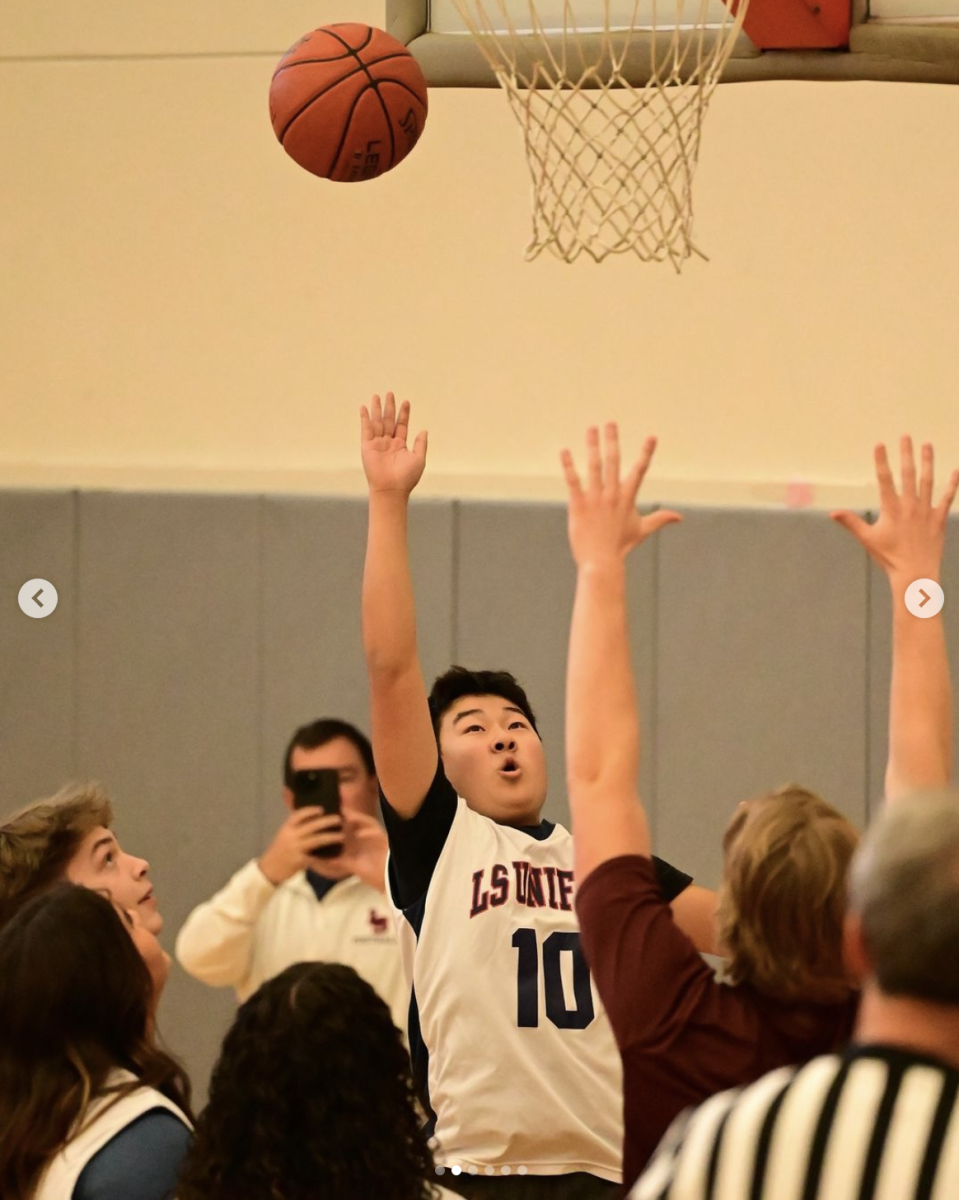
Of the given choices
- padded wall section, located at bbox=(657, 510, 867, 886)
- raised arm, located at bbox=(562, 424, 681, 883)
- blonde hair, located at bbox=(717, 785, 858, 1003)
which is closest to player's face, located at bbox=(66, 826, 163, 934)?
raised arm, located at bbox=(562, 424, 681, 883)

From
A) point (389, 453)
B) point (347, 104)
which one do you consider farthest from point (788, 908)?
point (347, 104)

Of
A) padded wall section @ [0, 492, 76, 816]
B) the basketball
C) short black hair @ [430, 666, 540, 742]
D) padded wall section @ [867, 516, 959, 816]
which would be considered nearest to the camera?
short black hair @ [430, 666, 540, 742]

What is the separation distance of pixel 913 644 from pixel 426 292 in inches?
146

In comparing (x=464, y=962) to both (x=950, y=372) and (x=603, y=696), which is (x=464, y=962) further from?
(x=950, y=372)

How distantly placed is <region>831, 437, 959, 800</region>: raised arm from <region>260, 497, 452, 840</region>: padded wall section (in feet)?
9.83

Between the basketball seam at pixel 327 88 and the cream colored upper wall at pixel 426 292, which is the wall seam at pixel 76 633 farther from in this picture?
the basketball seam at pixel 327 88

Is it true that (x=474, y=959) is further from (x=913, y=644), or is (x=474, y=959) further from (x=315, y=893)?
(x=315, y=893)

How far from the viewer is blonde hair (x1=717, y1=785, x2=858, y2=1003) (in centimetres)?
198

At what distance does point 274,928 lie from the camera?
15.7ft

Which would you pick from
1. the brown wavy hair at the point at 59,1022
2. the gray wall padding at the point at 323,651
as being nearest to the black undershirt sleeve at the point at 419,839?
the brown wavy hair at the point at 59,1022

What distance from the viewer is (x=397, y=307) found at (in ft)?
19.1

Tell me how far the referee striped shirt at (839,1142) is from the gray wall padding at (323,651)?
3.92m

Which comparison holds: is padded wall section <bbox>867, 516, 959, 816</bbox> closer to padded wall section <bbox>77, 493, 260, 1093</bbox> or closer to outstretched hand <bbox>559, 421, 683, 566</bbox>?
padded wall section <bbox>77, 493, 260, 1093</bbox>

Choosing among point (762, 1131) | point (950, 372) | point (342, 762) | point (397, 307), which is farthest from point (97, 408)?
point (762, 1131)
